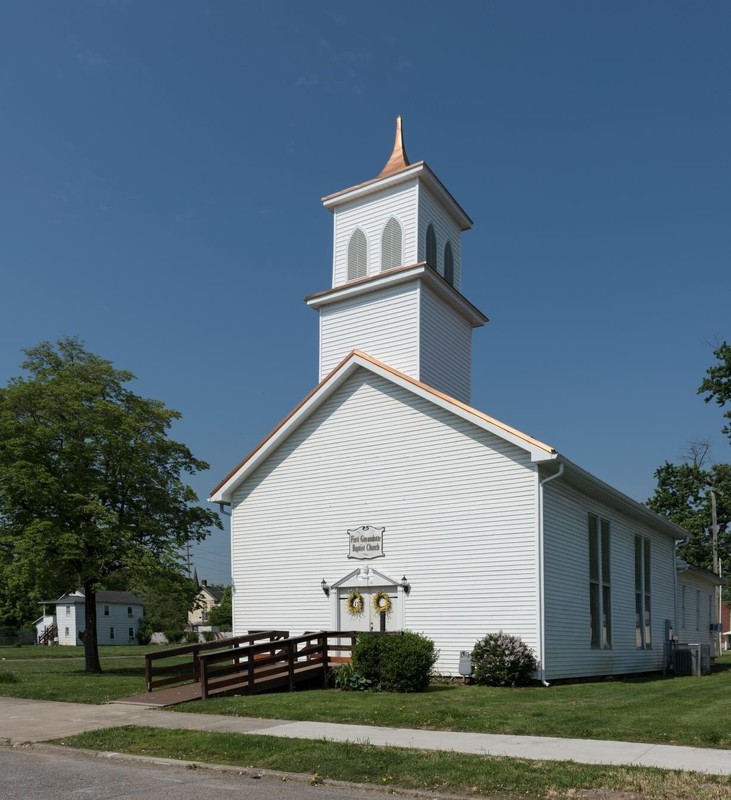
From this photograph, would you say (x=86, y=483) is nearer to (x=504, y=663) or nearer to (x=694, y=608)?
(x=504, y=663)

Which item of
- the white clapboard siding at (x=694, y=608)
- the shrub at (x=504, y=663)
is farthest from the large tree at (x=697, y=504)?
the shrub at (x=504, y=663)

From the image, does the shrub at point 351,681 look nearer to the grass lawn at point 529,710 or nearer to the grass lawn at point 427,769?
the grass lawn at point 529,710

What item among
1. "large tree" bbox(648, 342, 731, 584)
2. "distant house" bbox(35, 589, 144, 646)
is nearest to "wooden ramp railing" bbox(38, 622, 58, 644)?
"distant house" bbox(35, 589, 144, 646)

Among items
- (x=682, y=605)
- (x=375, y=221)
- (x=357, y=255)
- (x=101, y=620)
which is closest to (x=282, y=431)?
(x=357, y=255)

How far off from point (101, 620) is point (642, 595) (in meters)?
68.6

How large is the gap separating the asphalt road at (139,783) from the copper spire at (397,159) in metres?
21.6

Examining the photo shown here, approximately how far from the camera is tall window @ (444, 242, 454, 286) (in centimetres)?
2959

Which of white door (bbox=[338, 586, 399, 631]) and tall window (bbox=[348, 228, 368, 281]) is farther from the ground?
tall window (bbox=[348, 228, 368, 281])

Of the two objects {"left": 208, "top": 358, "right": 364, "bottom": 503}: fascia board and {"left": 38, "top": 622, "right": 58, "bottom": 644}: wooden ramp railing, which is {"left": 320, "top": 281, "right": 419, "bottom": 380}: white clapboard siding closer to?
{"left": 208, "top": 358, "right": 364, "bottom": 503}: fascia board

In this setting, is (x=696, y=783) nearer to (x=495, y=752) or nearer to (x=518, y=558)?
(x=495, y=752)

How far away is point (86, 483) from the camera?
89.6 ft

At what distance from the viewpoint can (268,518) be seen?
83.0 ft

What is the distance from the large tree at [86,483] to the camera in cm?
2584

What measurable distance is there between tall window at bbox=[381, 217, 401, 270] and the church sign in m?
8.87
